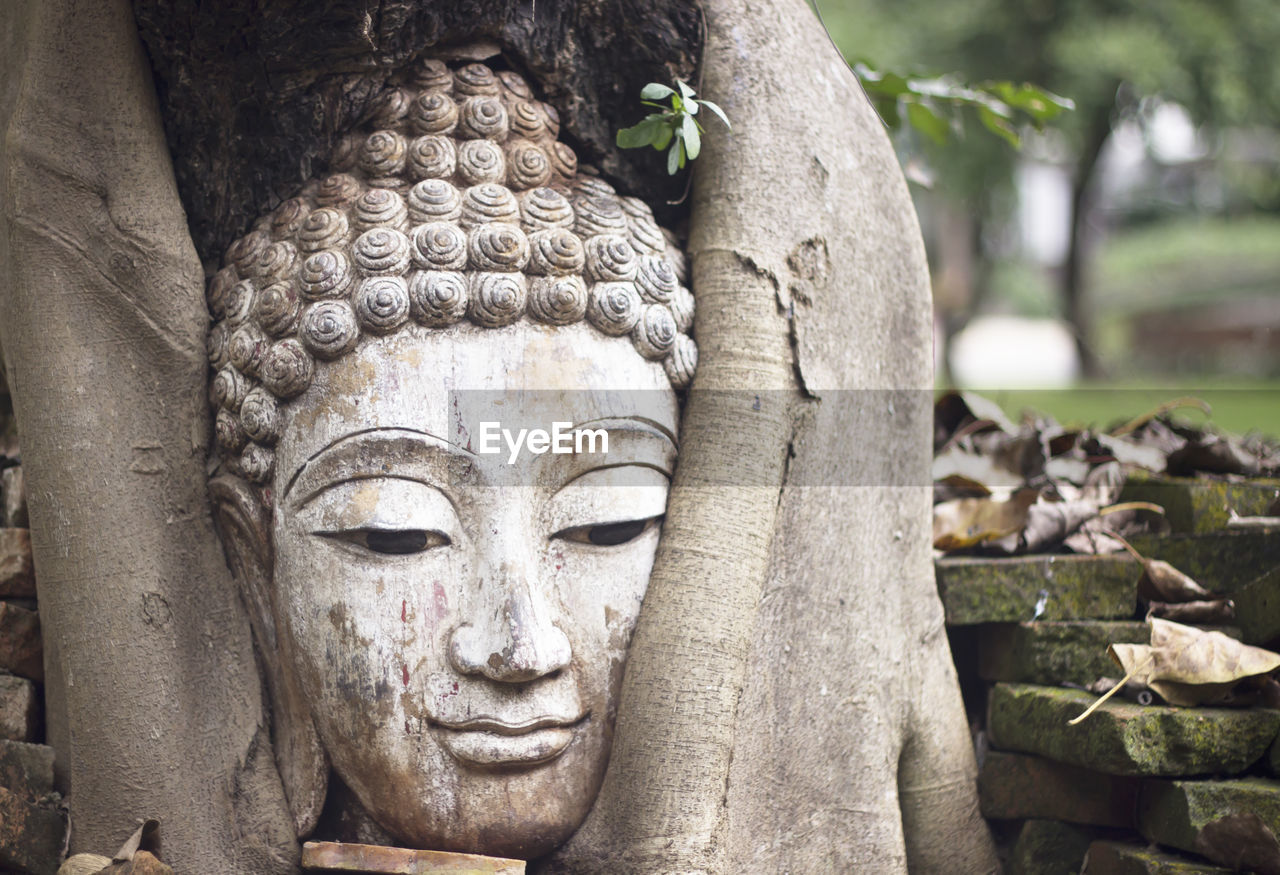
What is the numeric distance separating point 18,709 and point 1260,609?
7.71ft

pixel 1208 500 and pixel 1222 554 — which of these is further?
pixel 1208 500

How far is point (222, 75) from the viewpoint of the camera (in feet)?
6.46

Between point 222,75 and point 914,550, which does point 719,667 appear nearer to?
point 914,550

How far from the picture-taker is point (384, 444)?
1.88 metres

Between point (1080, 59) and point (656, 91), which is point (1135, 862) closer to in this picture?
point (656, 91)

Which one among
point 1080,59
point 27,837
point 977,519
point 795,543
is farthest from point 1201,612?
point 1080,59

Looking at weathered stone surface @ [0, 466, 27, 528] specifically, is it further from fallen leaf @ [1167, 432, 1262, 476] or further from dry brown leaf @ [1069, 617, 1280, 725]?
fallen leaf @ [1167, 432, 1262, 476]

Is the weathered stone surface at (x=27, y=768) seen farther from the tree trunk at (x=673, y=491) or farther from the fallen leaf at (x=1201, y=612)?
the fallen leaf at (x=1201, y=612)

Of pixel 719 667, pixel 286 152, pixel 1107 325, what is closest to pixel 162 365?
pixel 286 152

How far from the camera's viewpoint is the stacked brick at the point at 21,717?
1.97 metres

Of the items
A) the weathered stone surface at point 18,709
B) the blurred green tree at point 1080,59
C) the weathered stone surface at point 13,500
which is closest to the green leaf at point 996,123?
the weathered stone surface at point 13,500

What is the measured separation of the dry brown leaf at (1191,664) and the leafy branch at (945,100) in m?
1.49

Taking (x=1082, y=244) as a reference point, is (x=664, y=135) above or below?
below

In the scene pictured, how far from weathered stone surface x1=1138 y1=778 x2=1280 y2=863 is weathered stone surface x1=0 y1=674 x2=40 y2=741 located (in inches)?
81.7
